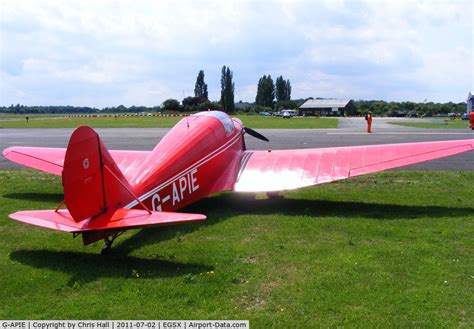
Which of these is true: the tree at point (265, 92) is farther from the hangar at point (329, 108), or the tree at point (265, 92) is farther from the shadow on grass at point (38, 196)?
the shadow on grass at point (38, 196)

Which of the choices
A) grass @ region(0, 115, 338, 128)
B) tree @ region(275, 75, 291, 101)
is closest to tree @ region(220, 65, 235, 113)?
tree @ region(275, 75, 291, 101)

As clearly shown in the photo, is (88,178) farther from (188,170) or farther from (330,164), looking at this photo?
(330,164)

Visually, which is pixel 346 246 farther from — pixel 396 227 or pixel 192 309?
pixel 192 309

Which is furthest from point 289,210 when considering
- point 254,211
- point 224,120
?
point 224,120

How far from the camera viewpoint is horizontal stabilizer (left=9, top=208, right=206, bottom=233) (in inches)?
218

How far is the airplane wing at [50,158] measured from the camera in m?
10.5

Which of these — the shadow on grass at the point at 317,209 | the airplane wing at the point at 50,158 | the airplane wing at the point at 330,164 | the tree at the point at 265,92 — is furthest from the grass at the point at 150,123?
the tree at the point at 265,92

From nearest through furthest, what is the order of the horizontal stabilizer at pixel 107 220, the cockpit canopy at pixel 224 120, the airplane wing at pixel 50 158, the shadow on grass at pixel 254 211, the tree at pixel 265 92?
1. the horizontal stabilizer at pixel 107 220
2. the shadow on grass at pixel 254 211
3. the airplane wing at pixel 50 158
4. the cockpit canopy at pixel 224 120
5. the tree at pixel 265 92

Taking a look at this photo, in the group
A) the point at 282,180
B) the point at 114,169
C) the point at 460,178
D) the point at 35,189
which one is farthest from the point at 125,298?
the point at 460,178

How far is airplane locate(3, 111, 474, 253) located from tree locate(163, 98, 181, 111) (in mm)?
96546

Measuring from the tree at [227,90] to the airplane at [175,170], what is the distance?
347 feet

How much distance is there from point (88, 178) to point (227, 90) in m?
113

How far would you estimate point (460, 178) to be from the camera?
12.6 m

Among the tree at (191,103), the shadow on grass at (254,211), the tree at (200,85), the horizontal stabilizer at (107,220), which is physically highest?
the tree at (200,85)
